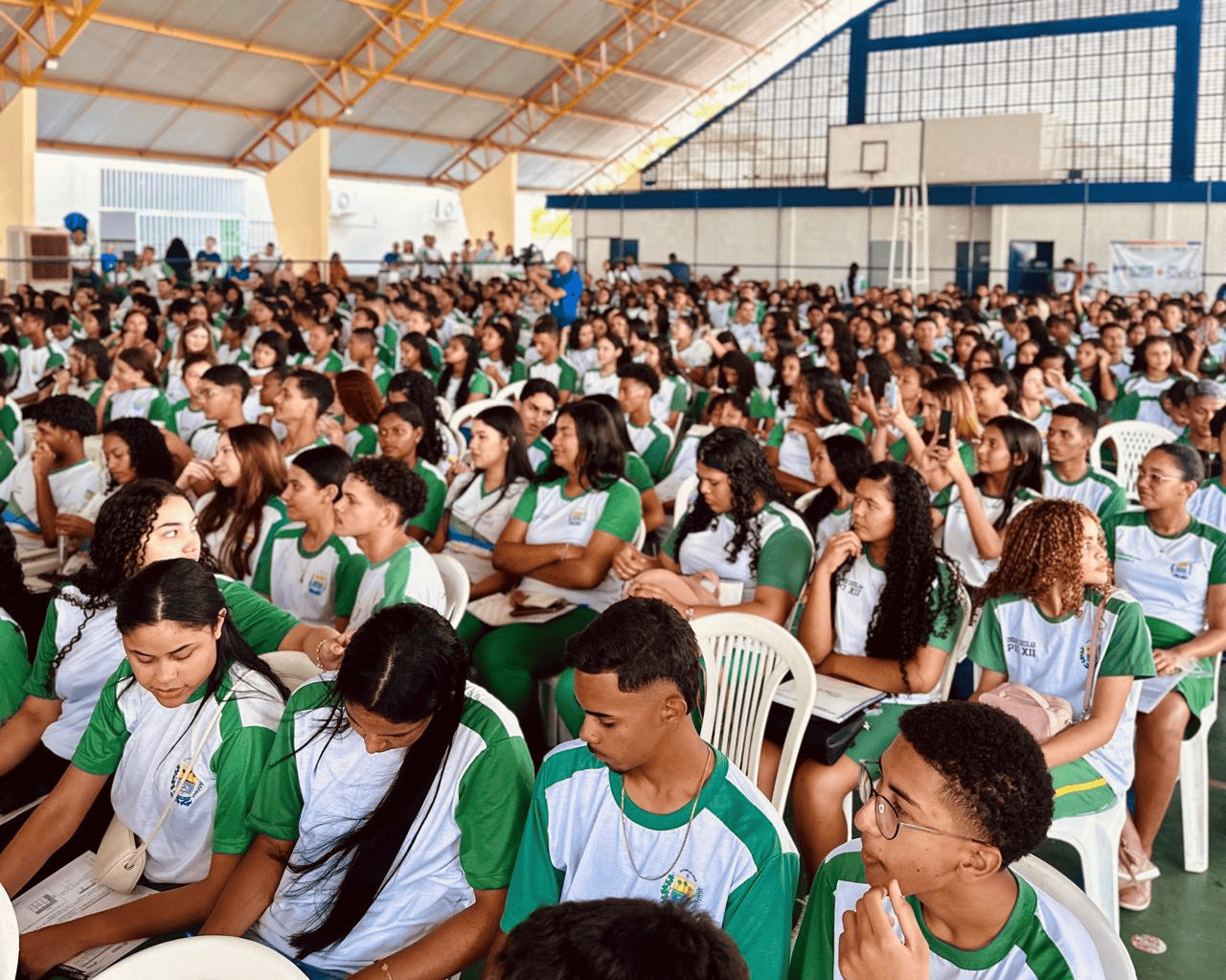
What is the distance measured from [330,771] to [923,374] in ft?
16.1

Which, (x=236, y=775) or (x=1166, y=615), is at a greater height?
(x=1166, y=615)

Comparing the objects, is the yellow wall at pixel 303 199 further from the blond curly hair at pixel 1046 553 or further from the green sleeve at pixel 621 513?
the blond curly hair at pixel 1046 553

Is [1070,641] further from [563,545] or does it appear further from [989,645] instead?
[563,545]

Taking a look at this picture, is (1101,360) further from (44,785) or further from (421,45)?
(421,45)

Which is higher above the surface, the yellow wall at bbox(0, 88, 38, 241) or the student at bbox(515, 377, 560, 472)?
the yellow wall at bbox(0, 88, 38, 241)

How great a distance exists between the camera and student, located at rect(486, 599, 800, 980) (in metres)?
1.86

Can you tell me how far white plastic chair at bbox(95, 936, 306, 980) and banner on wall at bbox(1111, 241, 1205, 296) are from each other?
1997cm

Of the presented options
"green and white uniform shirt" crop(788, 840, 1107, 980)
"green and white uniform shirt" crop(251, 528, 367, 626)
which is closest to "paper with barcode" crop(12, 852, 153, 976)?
"green and white uniform shirt" crop(251, 528, 367, 626)

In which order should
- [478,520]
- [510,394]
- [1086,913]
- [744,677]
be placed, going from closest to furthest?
1. [1086,913]
2. [744,677]
3. [478,520]
4. [510,394]

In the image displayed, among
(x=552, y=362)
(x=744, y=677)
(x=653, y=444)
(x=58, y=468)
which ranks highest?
(x=552, y=362)

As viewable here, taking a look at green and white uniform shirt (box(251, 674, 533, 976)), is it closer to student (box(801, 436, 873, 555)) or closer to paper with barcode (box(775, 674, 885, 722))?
paper with barcode (box(775, 674, 885, 722))

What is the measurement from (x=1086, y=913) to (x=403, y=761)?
1.15 metres

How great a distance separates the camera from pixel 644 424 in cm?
596

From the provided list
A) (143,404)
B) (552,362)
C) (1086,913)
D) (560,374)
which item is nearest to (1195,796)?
(1086,913)
